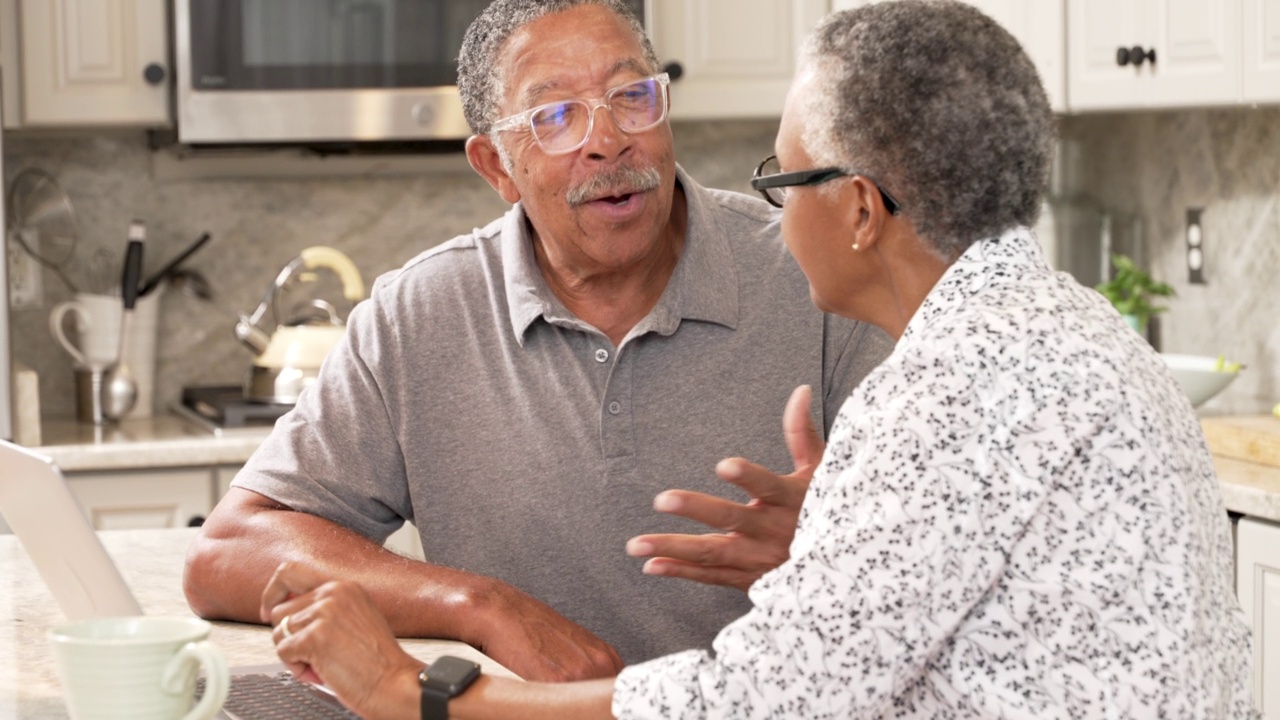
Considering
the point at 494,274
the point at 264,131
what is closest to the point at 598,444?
the point at 494,274

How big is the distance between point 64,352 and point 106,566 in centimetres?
228

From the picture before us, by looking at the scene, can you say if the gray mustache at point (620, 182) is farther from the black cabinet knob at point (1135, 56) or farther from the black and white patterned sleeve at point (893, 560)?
the black cabinet knob at point (1135, 56)

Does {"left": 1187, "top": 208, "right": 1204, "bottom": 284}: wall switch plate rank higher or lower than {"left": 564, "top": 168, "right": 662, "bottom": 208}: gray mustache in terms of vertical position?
lower

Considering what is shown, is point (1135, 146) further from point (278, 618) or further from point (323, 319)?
point (278, 618)

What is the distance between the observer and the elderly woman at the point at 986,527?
96 centimetres

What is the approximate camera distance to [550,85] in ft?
5.52

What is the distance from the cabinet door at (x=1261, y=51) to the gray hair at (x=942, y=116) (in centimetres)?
158

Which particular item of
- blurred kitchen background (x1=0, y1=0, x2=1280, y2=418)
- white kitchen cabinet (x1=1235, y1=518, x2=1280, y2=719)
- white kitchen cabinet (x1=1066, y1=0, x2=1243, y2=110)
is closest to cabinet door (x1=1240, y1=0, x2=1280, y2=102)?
white kitchen cabinet (x1=1066, y1=0, x2=1243, y2=110)

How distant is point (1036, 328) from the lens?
99cm

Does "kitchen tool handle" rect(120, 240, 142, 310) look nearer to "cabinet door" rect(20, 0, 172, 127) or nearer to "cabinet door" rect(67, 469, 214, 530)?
"cabinet door" rect(20, 0, 172, 127)

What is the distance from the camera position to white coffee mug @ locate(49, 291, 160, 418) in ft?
10.5

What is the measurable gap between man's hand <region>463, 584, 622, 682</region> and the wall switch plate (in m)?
2.15

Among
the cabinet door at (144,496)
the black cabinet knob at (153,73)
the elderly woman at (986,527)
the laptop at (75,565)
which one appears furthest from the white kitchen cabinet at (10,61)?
the elderly woman at (986,527)

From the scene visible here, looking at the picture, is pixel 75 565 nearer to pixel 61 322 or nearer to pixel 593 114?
pixel 593 114
